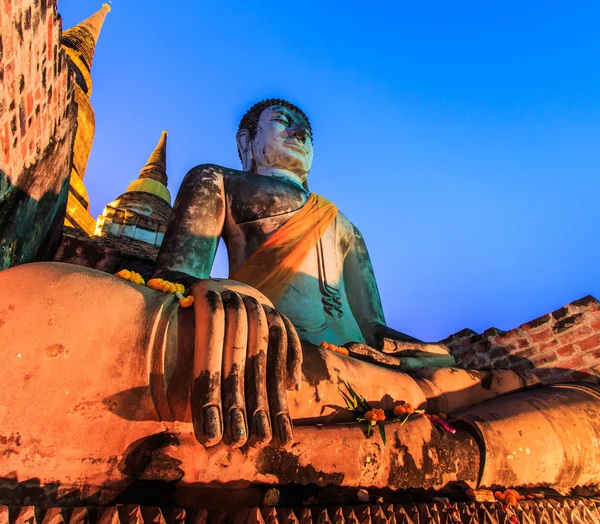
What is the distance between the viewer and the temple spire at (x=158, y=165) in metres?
17.9

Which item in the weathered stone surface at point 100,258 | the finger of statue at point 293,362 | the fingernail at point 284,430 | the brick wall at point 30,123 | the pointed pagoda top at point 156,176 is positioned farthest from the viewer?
the pointed pagoda top at point 156,176

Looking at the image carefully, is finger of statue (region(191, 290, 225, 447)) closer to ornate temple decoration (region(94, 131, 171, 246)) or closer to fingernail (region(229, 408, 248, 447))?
fingernail (region(229, 408, 248, 447))

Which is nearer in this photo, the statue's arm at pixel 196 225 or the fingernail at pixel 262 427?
the fingernail at pixel 262 427

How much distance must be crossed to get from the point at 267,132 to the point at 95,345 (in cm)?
309

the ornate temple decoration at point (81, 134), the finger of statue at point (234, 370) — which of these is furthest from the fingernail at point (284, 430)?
the ornate temple decoration at point (81, 134)

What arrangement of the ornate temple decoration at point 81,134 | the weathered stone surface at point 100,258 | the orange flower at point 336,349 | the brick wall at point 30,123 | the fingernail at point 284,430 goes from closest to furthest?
the fingernail at point 284,430 → the brick wall at point 30,123 → the orange flower at point 336,349 → the weathered stone surface at point 100,258 → the ornate temple decoration at point 81,134

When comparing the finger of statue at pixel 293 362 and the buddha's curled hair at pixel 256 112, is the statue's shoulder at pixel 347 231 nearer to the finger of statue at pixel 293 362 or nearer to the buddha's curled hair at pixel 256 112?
the buddha's curled hair at pixel 256 112

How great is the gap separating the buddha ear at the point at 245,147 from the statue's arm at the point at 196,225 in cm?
101

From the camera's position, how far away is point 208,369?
51.4 inches

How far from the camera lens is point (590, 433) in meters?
1.99

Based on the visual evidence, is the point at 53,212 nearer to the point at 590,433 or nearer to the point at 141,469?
the point at 141,469

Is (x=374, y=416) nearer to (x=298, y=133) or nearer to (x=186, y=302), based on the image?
(x=186, y=302)

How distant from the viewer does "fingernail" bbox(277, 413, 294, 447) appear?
1279 mm

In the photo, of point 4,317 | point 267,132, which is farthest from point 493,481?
point 267,132
